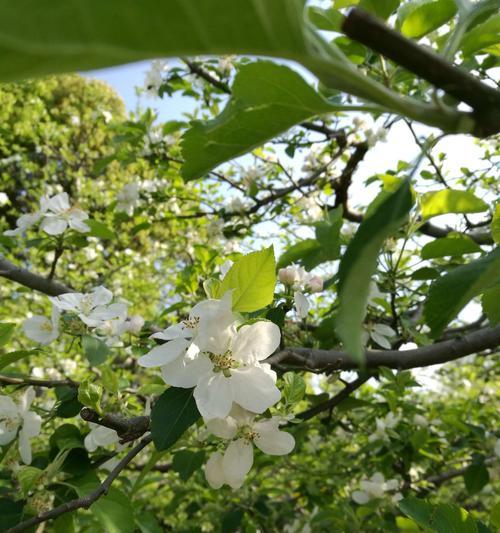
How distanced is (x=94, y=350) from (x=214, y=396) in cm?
62

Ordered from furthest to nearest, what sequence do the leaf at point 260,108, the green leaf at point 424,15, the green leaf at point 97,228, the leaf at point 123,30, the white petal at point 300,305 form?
1. the green leaf at point 97,228
2. the white petal at point 300,305
3. the green leaf at point 424,15
4. the leaf at point 260,108
5. the leaf at point 123,30

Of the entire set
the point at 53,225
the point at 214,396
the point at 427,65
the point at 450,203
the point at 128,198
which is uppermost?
the point at 128,198

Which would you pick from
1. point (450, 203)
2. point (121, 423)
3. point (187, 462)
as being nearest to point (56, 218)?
point (187, 462)

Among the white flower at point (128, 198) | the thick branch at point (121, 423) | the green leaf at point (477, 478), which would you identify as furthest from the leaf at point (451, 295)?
the white flower at point (128, 198)

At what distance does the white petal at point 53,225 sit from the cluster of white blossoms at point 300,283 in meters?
0.75

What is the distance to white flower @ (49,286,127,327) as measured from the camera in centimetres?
127

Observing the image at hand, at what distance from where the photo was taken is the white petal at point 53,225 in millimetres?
1535

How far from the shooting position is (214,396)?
75 centimetres

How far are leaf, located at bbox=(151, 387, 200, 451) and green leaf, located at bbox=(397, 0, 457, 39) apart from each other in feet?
1.98

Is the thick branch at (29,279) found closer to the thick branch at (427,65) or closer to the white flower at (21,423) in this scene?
the white flower at (21,423)

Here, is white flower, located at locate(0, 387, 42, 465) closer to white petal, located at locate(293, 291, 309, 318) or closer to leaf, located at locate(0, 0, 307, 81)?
white petal, located at locate(293, 291, 309, 318)

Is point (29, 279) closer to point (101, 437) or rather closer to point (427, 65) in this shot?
point (101, 437)

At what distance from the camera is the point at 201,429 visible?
1243 millimetres

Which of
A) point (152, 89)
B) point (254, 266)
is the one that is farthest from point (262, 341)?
point (152, 89)
